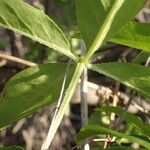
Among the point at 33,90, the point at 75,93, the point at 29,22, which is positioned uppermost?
the point at 29,22

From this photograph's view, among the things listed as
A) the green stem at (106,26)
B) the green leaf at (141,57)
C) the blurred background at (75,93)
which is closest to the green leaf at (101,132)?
the green stem at (106,26)

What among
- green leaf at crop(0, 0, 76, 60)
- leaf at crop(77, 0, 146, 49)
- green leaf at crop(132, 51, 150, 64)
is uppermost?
leaf at crop(77, 0, 146, 49)

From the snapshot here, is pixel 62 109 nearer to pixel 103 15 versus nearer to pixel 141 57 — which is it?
pixel 103 15

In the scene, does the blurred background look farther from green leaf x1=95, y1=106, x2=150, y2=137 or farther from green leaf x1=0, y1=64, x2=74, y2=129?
green leaf x1=0, y1=64, x2=74, y2=129

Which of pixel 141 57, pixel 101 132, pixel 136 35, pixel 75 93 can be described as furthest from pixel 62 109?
pixel 75 93

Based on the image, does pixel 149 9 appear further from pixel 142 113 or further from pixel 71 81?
pixel 71 81

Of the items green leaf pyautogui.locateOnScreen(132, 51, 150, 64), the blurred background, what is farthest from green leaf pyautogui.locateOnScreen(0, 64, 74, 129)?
the blurred background

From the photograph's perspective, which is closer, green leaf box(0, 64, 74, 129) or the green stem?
the green stem

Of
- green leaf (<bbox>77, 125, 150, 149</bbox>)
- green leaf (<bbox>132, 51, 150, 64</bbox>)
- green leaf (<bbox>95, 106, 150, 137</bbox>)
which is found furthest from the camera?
green leaf (<bbox>132, 51, 150, 64</bbox>)

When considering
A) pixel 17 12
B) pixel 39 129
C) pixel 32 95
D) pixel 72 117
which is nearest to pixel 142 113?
pixel 72 117
